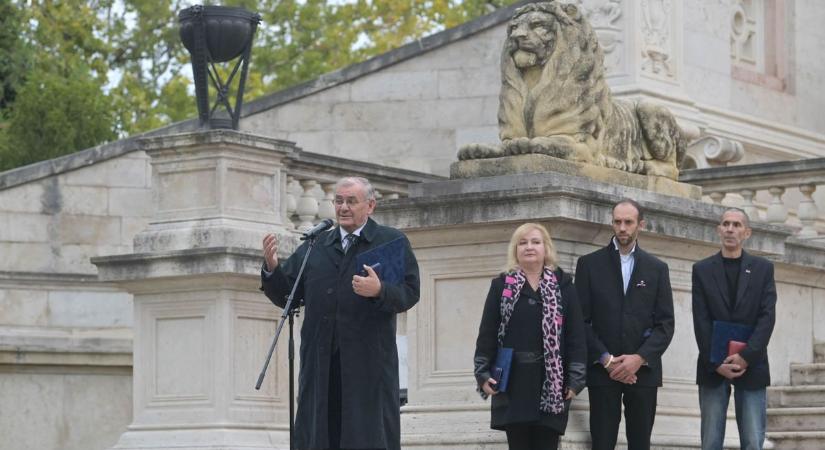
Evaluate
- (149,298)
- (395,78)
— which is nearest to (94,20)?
(395,78)

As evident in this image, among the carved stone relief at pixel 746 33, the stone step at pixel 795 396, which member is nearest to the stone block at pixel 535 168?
the stone step at pixel 795 396

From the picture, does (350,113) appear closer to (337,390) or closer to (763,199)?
(763,199)

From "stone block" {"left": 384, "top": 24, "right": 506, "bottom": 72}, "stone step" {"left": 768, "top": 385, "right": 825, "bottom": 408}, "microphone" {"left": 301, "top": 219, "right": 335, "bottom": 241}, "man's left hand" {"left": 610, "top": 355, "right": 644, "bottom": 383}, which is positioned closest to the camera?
"microphone" {"left": 301, "top": 219, "right": 335, "bottom": 241}

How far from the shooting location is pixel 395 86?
23.2m

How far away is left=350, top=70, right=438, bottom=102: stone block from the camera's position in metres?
23.2

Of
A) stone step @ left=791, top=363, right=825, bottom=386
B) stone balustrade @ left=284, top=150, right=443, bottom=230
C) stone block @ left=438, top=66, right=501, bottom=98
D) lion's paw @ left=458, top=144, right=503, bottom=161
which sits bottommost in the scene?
stone step @ left=791, top=363, right=825, bottom=386

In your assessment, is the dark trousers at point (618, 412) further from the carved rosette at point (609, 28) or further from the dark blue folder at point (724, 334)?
the carved rosette at point (609, 28)

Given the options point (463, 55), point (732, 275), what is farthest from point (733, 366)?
point (463, 55)

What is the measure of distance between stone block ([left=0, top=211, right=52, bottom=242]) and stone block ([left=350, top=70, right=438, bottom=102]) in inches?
193

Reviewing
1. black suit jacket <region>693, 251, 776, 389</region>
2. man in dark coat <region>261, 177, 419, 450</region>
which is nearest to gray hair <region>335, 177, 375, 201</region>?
man in dark coat <region>261, 177, 419, 450</region>

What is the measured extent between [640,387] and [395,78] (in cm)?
1166

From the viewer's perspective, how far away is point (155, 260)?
1542 centimetres

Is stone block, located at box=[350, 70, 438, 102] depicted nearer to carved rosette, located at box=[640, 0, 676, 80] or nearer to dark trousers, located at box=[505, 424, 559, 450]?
carved rosette, located at box=[640, 0, 676, 80]

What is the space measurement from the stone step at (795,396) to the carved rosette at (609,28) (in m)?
6.70
